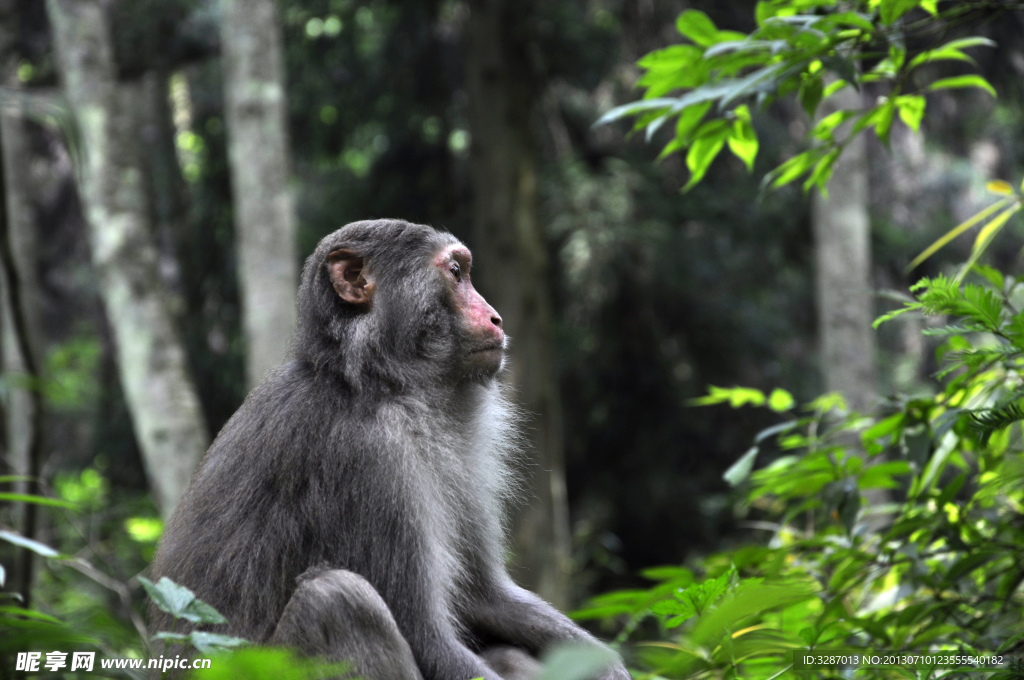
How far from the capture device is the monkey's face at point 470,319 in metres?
3.31

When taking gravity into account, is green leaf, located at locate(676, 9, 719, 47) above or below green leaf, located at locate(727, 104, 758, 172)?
above

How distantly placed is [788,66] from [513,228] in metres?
6.98

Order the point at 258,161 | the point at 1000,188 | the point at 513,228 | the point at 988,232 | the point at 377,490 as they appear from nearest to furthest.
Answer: the point at 377,490 → the point at 1000,188 → the point at 988,232 → the point at 258,161 → the point at 513,228

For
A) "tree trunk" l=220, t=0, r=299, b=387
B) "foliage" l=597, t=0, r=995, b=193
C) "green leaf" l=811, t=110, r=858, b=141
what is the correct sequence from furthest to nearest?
"tree trunk" l=220, t=0, r=299, b=387, "green leaf" l=811, t=110, r=858, b=141, "foliage" l=597, t=0, r=995, b=193

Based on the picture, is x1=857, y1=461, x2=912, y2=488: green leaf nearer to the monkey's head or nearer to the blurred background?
the monkey's head

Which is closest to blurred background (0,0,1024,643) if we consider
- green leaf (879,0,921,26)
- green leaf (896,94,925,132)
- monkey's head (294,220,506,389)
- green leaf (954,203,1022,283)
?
green leaf (954,203,1022,283)

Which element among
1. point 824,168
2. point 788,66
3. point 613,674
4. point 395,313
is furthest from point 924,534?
point 395,313

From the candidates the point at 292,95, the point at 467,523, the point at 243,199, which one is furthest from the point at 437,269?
the point at 292,95

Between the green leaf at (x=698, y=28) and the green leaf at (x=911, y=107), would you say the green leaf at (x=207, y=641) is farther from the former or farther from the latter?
the green leaf at (x=911, y=107)

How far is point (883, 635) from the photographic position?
9.15 ft

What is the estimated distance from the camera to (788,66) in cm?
271

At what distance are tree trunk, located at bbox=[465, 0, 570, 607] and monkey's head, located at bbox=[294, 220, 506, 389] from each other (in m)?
5.74

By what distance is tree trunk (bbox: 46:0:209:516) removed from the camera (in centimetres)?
634

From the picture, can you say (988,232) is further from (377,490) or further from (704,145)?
(377,490)
